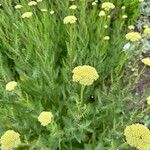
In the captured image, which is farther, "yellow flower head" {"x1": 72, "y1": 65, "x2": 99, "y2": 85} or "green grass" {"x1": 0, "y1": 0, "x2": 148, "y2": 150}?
"green grass" {"x1": 0, "y1": 0, "x2": 148, "y2": 150}

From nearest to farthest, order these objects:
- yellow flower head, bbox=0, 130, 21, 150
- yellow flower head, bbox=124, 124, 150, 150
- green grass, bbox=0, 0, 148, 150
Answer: yellow flower head, bbox=124, 124, 150, 150
yellow flower head, bbox=0, 130, 21, 150
green grass, bbox=0, 0, 148, 150

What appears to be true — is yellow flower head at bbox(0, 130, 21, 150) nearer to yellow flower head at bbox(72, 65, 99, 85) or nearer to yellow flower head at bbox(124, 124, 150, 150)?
yellow flower head at bbox(72, 65, 99, 85)

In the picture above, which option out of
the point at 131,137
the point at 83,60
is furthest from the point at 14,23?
the point at 131,137

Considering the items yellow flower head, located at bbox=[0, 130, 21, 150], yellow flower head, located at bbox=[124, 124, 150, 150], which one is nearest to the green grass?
yellow flower head, located at bbox=[0, 130, 21, 150]

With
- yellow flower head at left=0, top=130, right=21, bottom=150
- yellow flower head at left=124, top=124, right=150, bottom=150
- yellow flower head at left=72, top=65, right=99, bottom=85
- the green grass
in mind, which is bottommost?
the green grass

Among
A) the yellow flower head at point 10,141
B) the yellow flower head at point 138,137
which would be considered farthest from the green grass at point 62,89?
the yellow flower head at point 138,137

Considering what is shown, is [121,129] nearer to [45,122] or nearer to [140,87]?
[45,122]
